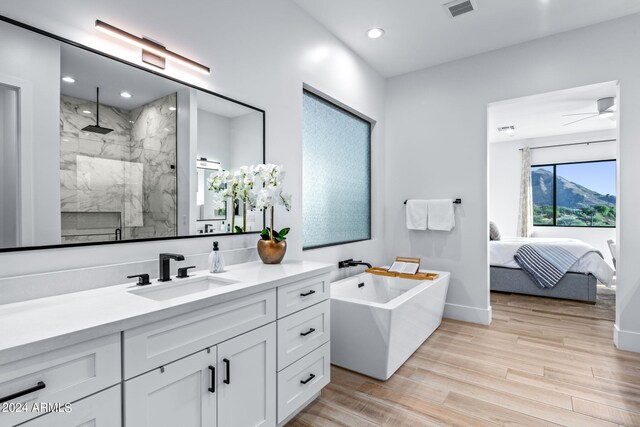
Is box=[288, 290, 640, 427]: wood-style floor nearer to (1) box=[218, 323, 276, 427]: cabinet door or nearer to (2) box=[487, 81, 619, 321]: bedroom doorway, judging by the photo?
(1) box=[218, 323, 276, 427]: cabinet door

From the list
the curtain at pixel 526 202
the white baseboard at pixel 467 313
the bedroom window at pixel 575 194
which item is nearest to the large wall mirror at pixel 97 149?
the white baseboard at pixel 467 313

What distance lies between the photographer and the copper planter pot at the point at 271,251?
2.05 meters

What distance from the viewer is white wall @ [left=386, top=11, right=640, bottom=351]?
2.80 meters

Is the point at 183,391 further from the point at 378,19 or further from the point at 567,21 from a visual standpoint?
the point at 567,21

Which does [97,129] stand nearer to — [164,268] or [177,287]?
[164,268]

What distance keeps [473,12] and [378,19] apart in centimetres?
78

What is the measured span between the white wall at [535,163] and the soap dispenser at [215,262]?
7027mm

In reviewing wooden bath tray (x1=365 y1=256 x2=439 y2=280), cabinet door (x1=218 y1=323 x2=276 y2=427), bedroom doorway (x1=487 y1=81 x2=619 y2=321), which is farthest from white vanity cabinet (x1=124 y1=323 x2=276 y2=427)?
bedroom doorway (x1=487 y1=81 x2=619 y2=321)

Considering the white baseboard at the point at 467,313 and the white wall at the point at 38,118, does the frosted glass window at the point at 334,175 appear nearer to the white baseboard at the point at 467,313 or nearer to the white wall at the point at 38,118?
the white baseboard at the point at 467,313

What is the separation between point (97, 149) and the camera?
1.46 metres

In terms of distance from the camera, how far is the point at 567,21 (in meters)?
2.92

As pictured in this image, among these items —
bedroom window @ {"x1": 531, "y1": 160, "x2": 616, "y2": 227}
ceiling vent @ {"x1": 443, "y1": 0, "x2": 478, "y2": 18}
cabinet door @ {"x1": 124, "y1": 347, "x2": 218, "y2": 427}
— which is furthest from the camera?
bedroom window @ {"x1": 531, "y1": 160, "x2": 616, "y2": 227}

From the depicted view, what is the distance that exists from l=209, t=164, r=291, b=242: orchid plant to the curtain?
6.49 m

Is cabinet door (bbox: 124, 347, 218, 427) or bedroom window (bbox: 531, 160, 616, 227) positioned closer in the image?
cabinet door (bbox: 124, 347, 218, 427)
